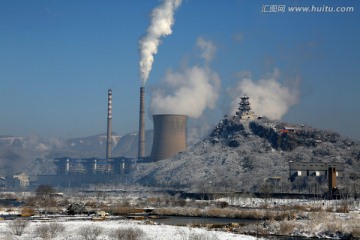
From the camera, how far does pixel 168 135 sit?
17750cm

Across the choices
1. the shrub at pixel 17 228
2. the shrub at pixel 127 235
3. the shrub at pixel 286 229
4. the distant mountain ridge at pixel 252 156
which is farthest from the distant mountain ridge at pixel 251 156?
the shrub at pixel 127 235

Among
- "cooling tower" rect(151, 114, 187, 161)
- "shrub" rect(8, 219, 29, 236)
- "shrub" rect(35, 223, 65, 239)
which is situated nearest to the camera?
"shrub" rect(35, 223, 65, 239)

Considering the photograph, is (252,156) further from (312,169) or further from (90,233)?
(90,233)

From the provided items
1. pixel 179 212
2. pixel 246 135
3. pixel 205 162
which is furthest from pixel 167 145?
pixel 179 212

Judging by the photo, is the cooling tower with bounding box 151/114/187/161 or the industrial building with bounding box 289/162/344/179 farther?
the cooling tower with bounding box 151/114/187/161

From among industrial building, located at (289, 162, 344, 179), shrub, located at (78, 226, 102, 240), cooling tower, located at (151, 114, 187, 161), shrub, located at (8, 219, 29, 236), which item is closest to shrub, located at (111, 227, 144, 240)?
shrub, located at (78, 226, 102, 240)

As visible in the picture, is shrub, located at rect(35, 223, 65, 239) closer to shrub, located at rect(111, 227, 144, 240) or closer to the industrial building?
shrub, located at rect(111, 227, 144, 240)

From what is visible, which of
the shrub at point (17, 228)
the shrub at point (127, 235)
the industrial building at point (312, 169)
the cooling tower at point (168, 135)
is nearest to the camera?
the shrub at point (127, 235)

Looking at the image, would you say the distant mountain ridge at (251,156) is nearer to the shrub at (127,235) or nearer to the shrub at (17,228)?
the shrub at (17,228)

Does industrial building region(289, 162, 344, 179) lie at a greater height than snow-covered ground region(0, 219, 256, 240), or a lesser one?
greater

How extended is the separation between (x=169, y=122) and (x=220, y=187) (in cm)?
2635

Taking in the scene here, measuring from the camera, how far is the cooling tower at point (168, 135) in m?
170

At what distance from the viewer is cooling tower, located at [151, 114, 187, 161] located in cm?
16988

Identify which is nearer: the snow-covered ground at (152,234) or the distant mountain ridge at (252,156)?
the snow-covered ground at (152,234)
